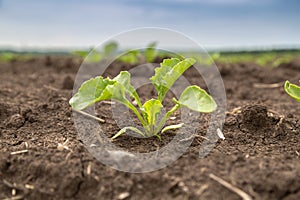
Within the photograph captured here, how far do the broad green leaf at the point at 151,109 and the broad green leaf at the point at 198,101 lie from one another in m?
0.15

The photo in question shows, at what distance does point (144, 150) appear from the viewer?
2143mm

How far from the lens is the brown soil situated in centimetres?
180

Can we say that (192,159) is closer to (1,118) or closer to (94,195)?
(94,195)

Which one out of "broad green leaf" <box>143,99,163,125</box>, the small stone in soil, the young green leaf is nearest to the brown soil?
the small stone in soil

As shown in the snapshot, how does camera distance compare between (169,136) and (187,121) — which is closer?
(169,136)

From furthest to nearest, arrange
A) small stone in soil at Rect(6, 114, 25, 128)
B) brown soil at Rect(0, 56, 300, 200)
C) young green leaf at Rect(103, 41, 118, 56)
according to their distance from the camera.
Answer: young green leaf at Rect(103, 41, 118, 56) < small stone in soil at Rect(6, 114, 25, 128) < brown soil at Rect(0, 56, 300, 200)

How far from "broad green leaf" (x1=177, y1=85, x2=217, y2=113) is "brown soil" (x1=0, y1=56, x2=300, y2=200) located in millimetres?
284

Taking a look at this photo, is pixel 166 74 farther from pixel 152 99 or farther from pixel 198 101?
pixel 198 101

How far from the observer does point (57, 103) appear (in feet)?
10.1

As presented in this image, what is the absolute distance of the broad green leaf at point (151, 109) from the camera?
6.98 feet

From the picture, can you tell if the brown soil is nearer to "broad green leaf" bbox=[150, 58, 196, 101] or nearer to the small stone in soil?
the small stone in soil

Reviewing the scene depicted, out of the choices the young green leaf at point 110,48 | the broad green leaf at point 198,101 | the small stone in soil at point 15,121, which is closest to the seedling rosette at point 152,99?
the broad green leaf at point 198,101

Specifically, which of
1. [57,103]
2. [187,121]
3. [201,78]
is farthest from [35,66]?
[187,121]

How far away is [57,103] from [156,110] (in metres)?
1.21
